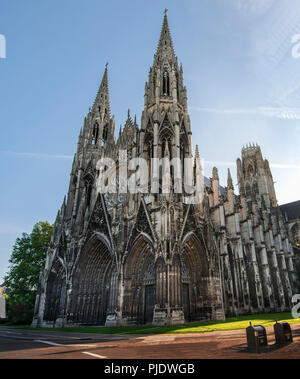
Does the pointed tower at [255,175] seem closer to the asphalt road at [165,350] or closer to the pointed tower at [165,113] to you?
the pointed tower at [165,113]

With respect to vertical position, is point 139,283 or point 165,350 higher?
point 139,283

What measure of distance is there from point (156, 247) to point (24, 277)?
64.4 feet

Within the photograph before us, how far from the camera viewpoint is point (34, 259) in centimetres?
3052

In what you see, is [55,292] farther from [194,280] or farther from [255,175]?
[255,175]

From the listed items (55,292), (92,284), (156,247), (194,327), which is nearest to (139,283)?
(156,247)

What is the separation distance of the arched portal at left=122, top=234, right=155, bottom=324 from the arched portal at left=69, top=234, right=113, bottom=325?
11.4 ft

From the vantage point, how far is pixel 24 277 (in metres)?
29.2

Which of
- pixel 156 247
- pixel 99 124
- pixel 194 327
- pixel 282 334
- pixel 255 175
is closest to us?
pixel 282 334

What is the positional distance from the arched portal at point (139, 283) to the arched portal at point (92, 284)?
3488 mm

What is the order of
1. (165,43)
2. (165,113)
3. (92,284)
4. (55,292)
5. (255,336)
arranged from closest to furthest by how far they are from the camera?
(255,336), (92,284), (55,292), (165,113), (165,43)
